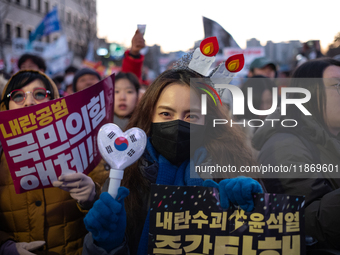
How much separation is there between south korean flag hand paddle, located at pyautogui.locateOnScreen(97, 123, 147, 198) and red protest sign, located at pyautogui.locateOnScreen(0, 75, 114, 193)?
0.94 feet

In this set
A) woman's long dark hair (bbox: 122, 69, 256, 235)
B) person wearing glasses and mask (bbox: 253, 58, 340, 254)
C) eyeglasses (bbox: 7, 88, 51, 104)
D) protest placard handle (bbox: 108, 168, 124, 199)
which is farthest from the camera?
eyeglasses (bbox: 7, 88, 51, 104)

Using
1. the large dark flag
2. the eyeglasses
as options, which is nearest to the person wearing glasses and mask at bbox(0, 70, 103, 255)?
the eyeglasses

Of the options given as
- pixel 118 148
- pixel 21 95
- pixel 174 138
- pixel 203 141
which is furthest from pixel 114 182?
pixel 21 95

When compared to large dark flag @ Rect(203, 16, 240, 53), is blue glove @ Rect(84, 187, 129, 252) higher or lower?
lower

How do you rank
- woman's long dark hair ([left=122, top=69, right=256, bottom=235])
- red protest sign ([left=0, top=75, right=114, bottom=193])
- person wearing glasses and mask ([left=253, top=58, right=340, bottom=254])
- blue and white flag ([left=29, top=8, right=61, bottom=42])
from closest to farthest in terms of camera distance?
1. red protest sign ([left=0, top=75, right=114, bottom=193])
2. person wearing glasses and mask ([left=253, top=58, right=340, bottom=254])
3. woman's long dark hair ([left=122, top=69, right=256, bottom=235])
4. blue and white flag ([left=29, top=8, right=61, bottom=42])

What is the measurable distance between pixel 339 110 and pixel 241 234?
3.90 feet

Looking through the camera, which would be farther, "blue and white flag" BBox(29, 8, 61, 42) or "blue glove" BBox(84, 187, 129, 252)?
"blue and white flag" BBox(29, 8, 61, 42)

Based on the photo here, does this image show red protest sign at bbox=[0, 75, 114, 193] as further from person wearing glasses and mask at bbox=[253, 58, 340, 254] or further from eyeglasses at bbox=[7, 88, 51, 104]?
person wearing glasses and mask at bbox=[253, 58, 340, 254]

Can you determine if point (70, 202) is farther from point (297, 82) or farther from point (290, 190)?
point (297, 82)

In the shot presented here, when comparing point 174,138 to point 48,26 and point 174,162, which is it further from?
point 48,26

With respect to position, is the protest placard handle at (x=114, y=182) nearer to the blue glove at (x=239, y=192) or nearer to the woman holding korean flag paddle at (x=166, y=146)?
the woman holding korean flag paddle at (x=166, y=146)

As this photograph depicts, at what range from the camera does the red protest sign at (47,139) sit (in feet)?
4.88

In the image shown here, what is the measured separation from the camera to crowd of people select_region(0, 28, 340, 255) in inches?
62.5

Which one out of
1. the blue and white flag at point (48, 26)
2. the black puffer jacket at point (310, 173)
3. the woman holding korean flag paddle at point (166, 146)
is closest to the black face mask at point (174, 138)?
the woman holding korean flag paddle at point (166, 146)
